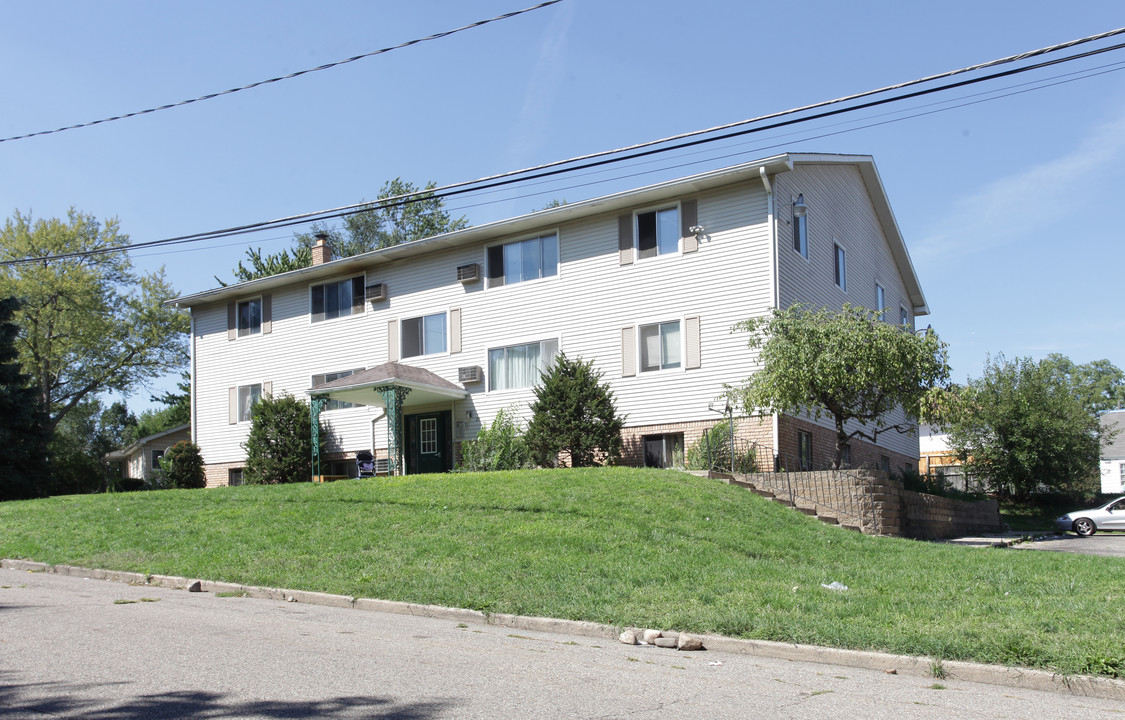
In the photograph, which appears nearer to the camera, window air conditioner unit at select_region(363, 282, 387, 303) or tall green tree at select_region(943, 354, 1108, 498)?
window air conditioner unit at select_region(363, 282, 387, 303)

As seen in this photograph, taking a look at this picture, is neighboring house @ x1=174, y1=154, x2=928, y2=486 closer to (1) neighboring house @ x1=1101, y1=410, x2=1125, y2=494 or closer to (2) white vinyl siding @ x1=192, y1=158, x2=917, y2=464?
(2) white vinyl siding @ x1=192, y1=158, x2=917, y2=464

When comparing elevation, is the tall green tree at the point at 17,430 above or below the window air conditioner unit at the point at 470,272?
below

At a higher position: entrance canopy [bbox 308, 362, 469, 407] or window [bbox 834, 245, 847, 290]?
window [bbox 834, 245, 847, 290]

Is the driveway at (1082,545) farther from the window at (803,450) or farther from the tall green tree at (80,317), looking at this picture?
the tall green tree at (80,317)

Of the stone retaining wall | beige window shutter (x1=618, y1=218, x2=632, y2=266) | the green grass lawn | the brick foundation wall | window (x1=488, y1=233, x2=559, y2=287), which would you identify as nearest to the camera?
the green grass lawn

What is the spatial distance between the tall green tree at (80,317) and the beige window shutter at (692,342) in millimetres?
29148

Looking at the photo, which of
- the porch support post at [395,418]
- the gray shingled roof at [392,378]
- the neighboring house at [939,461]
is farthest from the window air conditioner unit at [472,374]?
the neighboring house at [939,461]

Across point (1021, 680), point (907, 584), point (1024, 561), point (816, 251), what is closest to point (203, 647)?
point (1021, 680)

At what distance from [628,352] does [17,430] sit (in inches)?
787

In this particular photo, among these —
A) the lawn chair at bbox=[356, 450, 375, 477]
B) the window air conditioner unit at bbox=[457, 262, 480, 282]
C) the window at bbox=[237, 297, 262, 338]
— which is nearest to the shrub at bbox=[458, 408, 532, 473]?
the lawn chair at bbox=[356, 450, 375, 477]

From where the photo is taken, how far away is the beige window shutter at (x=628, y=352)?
23172 millimetres

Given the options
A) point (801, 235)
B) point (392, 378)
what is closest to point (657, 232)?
point (801, 235)

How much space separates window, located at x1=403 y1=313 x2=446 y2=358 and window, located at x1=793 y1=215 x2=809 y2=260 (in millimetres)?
10171

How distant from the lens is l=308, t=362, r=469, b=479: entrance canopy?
2458 centimetres
